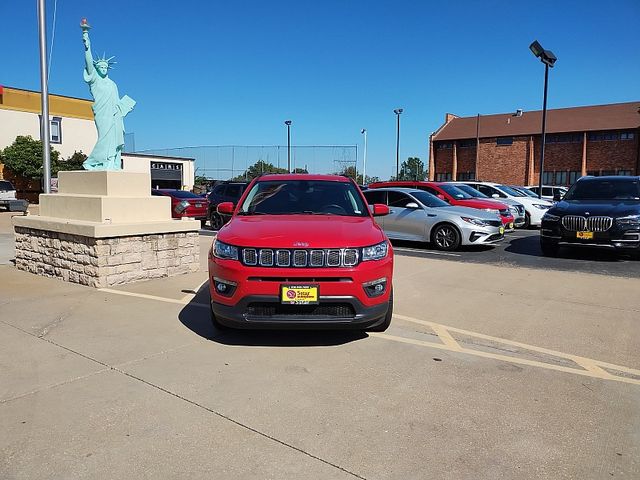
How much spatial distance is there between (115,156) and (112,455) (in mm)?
6985

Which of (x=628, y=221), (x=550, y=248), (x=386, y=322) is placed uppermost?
(x=628, y=221)

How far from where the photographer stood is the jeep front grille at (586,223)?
937 centimetres

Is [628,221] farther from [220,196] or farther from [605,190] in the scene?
[220,196]

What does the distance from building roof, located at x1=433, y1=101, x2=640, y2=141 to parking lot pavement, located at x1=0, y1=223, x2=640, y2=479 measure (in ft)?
164

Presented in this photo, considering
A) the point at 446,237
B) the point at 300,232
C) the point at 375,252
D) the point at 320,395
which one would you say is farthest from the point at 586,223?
the point at 320,395

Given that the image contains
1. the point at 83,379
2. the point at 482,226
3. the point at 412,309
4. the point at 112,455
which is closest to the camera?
the point at 112,455

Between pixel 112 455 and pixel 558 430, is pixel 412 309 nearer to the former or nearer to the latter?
pixel 558 430

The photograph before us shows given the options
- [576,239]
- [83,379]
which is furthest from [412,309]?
[576,239]

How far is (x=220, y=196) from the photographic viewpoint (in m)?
17.1

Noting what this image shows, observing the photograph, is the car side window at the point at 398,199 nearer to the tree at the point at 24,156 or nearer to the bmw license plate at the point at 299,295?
the bmw license plate at the point at 299,295

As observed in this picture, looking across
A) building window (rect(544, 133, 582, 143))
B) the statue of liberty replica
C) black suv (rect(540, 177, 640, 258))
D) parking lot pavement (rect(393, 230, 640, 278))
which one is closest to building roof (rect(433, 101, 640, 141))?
building window (rect(544, 133, 582, 143))

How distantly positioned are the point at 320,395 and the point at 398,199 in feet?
31.3

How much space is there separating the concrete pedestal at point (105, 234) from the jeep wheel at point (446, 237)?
19.4ft

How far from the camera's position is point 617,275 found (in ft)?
27.7
